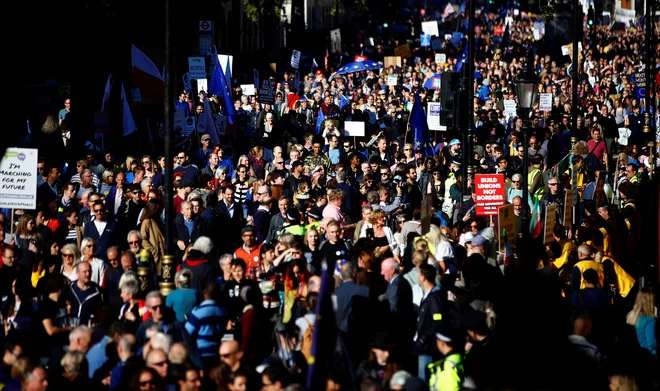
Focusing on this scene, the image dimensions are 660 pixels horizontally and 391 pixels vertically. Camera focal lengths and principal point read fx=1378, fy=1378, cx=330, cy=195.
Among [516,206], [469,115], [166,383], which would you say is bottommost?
[166,383]

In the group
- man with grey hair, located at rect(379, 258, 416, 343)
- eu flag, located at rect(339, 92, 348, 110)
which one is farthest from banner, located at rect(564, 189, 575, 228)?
eu flag, located at rect(339, 92, 348, 110)

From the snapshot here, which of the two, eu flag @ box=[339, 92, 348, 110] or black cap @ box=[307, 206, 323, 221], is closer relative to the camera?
black cap @ box=[307, 206, 323, 221]

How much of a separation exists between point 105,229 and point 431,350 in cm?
590

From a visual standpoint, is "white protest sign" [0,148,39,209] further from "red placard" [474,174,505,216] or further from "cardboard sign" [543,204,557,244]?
"cardboard sign" [543,204,557,244]

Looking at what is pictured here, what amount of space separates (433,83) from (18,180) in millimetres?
25180

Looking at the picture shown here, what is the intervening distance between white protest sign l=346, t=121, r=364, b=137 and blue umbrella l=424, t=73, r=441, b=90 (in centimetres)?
1188

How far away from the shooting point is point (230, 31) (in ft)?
197

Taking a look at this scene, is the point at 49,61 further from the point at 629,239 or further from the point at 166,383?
the point at 166,383

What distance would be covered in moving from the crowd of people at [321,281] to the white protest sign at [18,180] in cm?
20

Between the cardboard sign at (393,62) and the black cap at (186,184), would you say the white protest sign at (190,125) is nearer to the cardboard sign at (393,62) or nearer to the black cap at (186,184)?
the black cap at (186,184)

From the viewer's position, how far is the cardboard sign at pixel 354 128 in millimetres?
27156

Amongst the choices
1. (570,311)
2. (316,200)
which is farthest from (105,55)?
(570,311)

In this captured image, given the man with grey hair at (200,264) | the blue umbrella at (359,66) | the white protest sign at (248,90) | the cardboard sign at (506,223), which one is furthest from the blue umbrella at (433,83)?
the man with grey hair at (200,264)

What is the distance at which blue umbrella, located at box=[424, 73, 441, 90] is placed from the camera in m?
39.1
